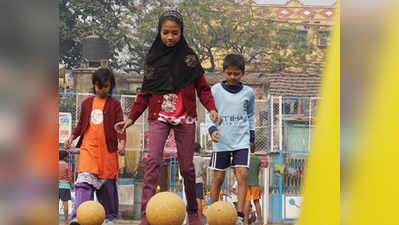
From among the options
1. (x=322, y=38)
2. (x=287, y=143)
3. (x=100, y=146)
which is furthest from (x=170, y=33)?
(x=322, y=38)

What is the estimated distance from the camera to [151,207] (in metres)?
3.39

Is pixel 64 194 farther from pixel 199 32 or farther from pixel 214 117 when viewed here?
pixel 214 117

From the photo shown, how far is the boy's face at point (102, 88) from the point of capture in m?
5.13

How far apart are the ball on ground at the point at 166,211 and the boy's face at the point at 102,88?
79.8 inches

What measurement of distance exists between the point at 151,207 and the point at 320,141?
Result: 1.19m

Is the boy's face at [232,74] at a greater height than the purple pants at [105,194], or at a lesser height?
greater

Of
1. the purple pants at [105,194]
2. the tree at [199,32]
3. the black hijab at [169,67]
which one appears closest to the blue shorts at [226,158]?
the purple pants at [105,194]

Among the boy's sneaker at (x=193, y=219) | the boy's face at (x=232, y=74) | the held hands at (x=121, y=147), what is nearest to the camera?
the boy's sneaker at (x=193, y=219)

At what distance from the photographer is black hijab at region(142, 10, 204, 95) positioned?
421 cm

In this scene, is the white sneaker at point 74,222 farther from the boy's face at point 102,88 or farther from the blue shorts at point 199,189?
the blue shorts at point 199,189
